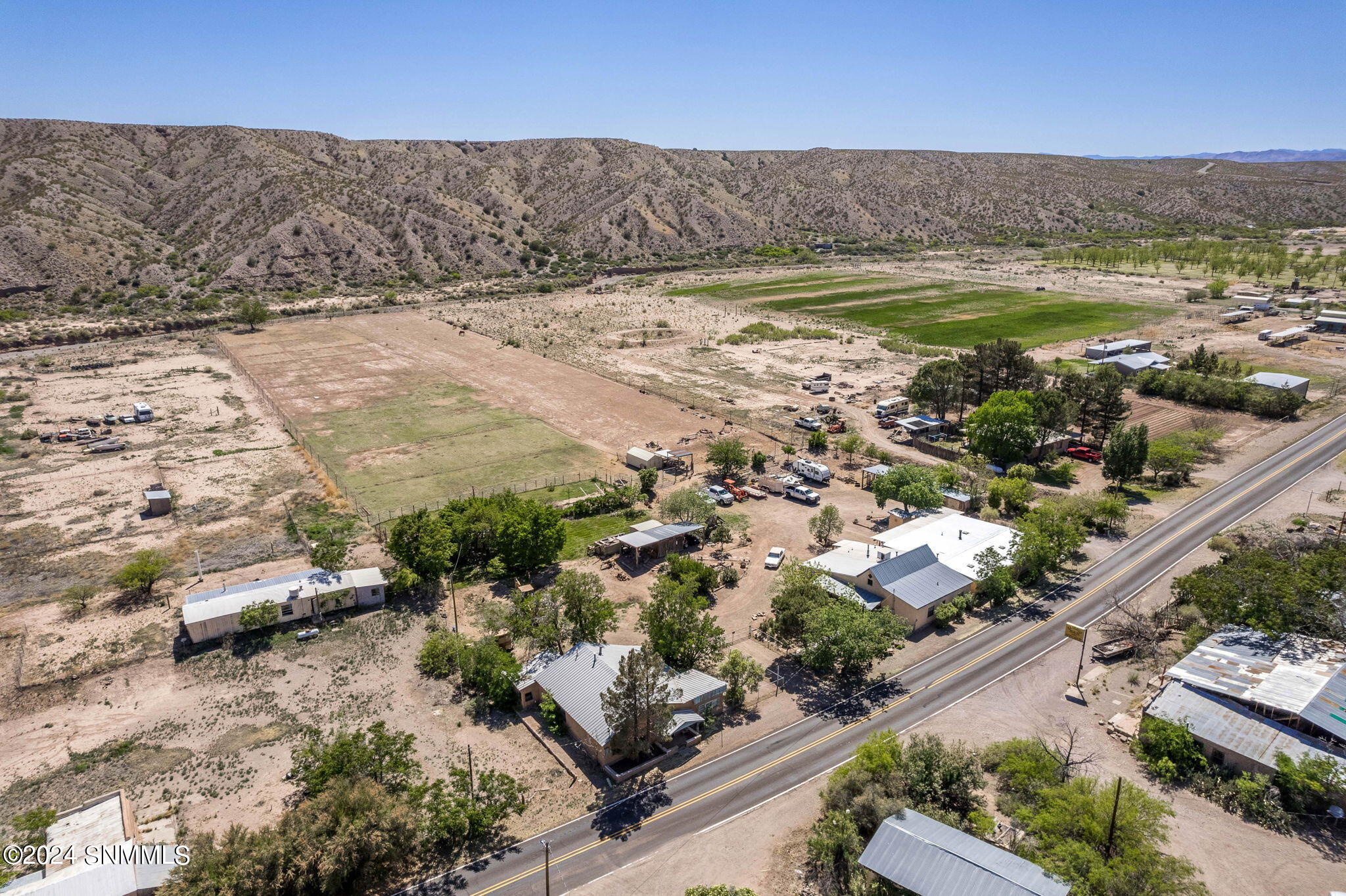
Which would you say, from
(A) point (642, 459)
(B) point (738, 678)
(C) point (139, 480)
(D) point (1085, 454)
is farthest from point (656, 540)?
(C) point (139, 480)

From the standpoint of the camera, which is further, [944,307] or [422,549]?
[944,307]

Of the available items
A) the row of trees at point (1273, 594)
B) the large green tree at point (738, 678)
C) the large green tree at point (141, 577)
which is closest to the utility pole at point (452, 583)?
the large green tree at point (738, 678)

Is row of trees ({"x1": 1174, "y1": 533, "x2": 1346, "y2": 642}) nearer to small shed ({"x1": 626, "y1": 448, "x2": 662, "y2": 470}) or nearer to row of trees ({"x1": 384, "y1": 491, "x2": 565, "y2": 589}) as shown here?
row of trees ({"x1": 384, "y1": 491, "x2": 565, "y2": 589})

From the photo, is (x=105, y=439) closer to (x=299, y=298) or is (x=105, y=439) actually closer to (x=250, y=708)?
(x=250, y=708)

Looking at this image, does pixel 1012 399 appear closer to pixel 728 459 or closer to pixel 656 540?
pixel 728 459

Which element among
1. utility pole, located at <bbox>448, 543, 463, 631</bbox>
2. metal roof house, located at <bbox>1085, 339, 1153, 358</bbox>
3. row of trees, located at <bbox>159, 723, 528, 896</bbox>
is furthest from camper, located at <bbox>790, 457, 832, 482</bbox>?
metal roof house, located at <bbox>1085, 339, 1153, 358</bbox>
